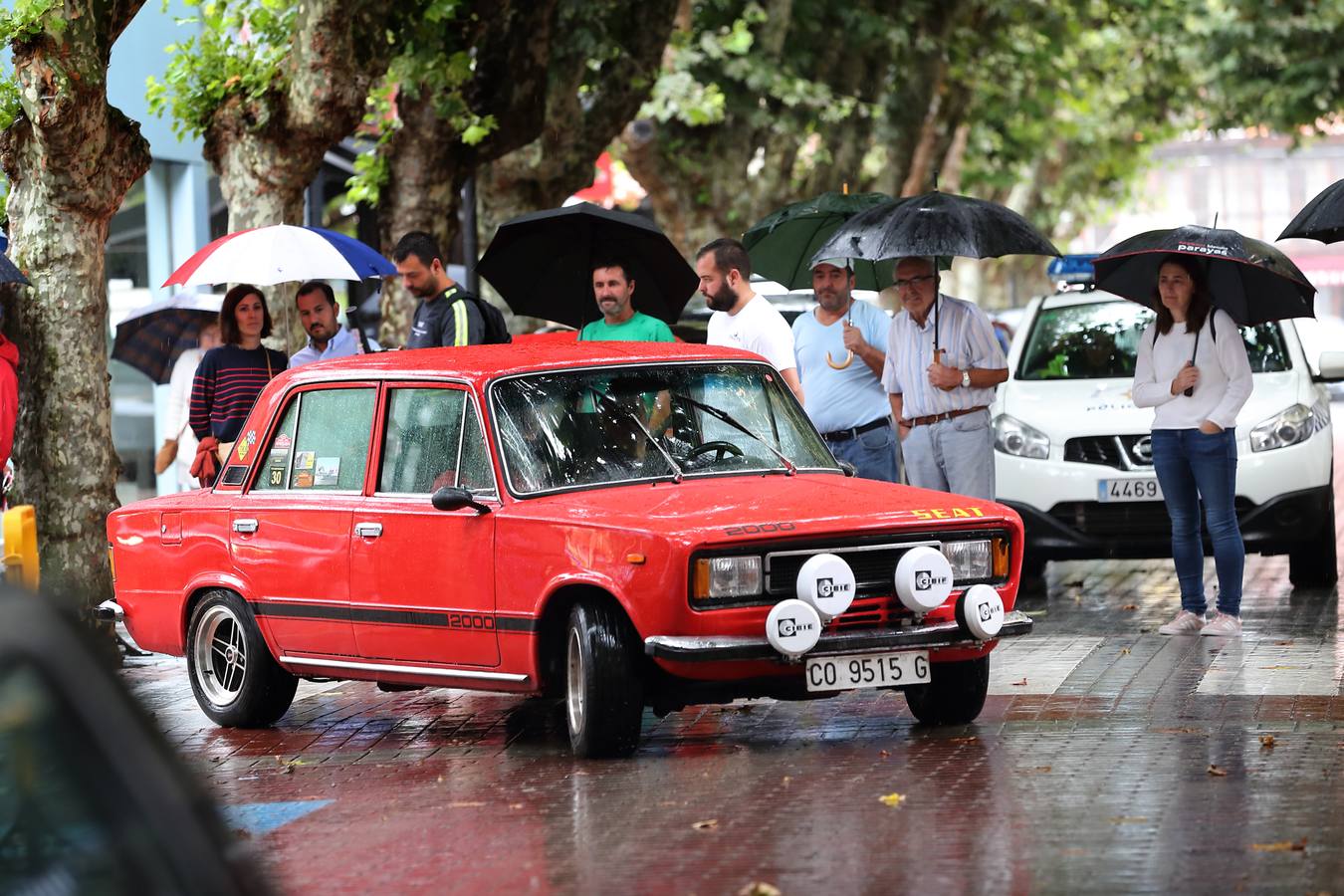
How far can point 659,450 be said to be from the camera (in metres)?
9.15

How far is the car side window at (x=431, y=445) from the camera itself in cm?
918

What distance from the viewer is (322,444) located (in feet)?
32.6

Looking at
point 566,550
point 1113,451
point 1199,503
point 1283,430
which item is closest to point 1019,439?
point 1113,451

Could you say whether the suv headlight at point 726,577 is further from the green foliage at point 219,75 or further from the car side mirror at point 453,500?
the green foliage at point 219,75

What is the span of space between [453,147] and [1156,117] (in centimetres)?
2293

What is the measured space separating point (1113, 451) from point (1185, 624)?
193 centimetres

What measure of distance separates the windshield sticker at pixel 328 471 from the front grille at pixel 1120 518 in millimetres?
5436

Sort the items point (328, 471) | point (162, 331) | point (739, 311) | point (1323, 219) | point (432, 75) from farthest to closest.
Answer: point (432, 75), point (162, 331), point (739, 311), point (1323, 219), point (328, 471)

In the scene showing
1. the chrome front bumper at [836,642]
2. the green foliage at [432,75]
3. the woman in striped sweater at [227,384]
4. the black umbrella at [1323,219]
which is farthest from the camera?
the green foliage at [432,75]

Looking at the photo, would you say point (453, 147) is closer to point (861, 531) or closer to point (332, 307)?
point (332, 307)

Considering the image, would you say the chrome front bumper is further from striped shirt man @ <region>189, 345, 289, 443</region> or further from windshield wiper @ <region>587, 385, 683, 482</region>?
striped shirt man @ <region>189, 345, 289, 443</region>

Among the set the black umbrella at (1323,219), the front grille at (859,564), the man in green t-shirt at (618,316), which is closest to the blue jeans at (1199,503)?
the black umbrella at (1323,219)

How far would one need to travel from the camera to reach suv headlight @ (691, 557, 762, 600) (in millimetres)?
8133

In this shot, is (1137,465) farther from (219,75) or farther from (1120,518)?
(219,75)
